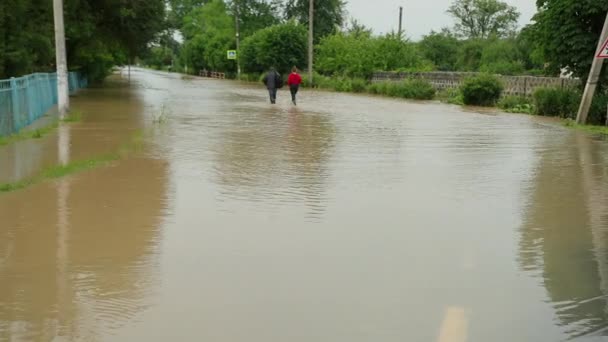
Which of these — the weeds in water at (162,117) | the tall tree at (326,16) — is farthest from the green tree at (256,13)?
the weeds in water at (162,117)

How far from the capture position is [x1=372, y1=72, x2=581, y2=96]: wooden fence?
29.0 meters

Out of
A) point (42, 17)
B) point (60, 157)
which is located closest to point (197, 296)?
point (60, 157)

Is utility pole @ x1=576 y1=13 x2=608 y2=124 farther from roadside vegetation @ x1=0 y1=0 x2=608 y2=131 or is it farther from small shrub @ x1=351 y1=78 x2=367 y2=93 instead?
small shrub @ x1=351 y1=78 x2=367 y2=93

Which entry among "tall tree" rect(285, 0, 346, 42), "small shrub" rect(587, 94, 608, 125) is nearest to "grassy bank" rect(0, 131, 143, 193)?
"small shrub" rect(587, 94, 608, 125)

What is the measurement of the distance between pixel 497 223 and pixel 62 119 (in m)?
15.8

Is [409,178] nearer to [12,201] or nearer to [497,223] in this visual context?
[497,223]

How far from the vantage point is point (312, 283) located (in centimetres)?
618

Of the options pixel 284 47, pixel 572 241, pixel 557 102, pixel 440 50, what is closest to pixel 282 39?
pixel 284 47

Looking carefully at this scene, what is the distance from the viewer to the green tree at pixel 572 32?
2219 centimetres

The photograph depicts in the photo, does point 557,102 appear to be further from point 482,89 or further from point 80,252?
point 80,252

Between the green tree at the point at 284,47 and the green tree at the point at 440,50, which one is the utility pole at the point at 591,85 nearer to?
the green tree at the point at 284,47

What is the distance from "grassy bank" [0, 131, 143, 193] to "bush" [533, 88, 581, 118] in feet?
52.3

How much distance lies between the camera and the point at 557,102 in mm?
25875

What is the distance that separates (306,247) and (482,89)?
2804 centimetres
